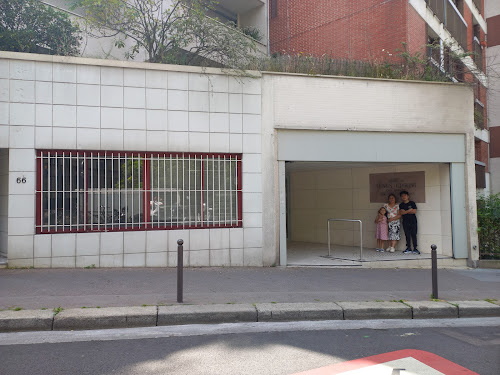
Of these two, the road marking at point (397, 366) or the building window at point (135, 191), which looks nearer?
the road marking at point (397, 366)

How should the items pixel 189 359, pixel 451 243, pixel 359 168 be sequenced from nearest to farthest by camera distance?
pixel 189 359, pixel 451 243, pixel 359 168

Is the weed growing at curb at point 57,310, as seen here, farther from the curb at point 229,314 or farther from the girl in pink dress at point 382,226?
the girl in pink dress at point 382,226

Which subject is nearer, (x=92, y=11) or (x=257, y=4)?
(x=92, y=11)

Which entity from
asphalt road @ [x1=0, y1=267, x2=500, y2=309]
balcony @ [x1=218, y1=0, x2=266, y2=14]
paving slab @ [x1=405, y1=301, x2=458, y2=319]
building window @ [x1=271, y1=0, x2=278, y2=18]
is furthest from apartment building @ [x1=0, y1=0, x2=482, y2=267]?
building window @ [x1=271, y1=0, x2=278, y2=18]

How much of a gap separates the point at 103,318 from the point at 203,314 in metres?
1.34

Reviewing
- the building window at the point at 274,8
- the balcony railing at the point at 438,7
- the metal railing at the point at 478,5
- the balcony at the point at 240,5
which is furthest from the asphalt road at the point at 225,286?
the metal railing at the point at 478,5

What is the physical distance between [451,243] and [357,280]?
157 inches

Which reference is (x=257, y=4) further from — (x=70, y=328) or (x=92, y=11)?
(x=70, y=328)

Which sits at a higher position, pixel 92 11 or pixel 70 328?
pixel 92 11

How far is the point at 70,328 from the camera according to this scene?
5668 millimetres

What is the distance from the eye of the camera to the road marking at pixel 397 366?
4.32m

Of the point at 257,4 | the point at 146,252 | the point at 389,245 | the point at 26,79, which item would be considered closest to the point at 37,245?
the point at 146,252

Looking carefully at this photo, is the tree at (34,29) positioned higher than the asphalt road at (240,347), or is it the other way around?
the tree at (34,29)

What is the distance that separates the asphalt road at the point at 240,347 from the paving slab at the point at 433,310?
0.32 metres
